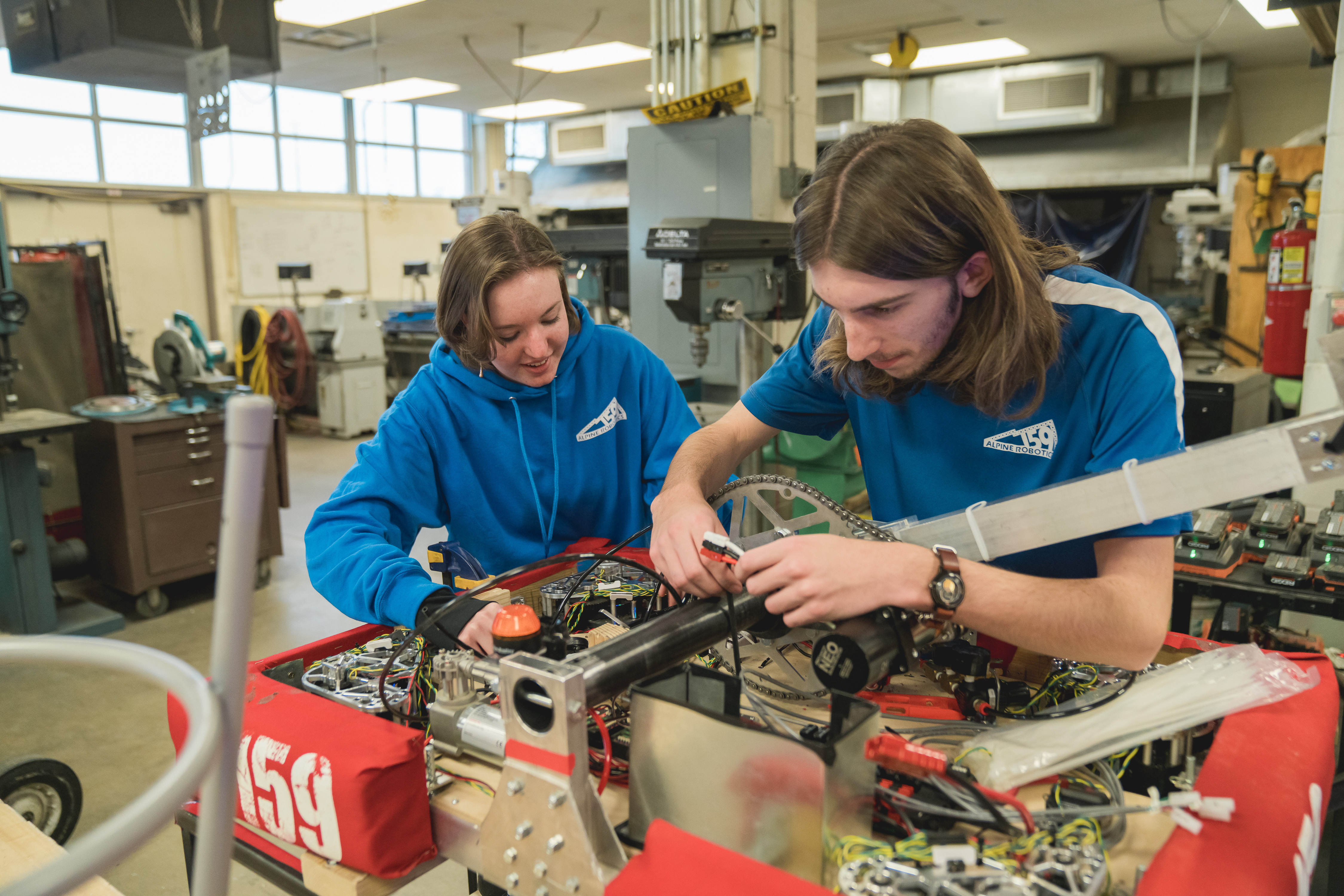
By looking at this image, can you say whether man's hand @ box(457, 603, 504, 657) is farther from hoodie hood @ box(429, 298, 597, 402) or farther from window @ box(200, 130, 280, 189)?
window @ box(200, 130, 280, 189)

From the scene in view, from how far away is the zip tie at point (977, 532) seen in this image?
102cm

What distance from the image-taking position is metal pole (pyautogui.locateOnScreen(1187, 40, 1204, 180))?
6.09 m

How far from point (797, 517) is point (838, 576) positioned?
1.18ft

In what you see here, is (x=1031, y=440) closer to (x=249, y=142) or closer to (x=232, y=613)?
(x=232, y=613)

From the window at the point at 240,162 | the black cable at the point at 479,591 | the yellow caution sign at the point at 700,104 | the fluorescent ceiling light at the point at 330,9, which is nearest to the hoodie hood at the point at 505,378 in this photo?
the black cable at the point at 479,591

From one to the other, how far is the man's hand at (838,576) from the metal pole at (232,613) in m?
0.54

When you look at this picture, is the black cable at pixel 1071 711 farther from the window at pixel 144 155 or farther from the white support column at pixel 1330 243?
the window at pixel 144 155

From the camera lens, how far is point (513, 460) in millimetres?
1643

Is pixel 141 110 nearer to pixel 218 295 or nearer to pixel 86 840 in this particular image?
pixel 218 295

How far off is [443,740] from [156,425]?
314cm

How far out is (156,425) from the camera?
Answer: 11.4 feet

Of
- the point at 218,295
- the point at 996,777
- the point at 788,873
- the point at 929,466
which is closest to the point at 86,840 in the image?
the point at 788,873

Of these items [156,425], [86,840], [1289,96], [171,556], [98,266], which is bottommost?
[171,556]

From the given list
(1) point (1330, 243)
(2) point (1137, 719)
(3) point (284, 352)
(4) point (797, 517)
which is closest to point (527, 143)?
(3) point (284, 352)
